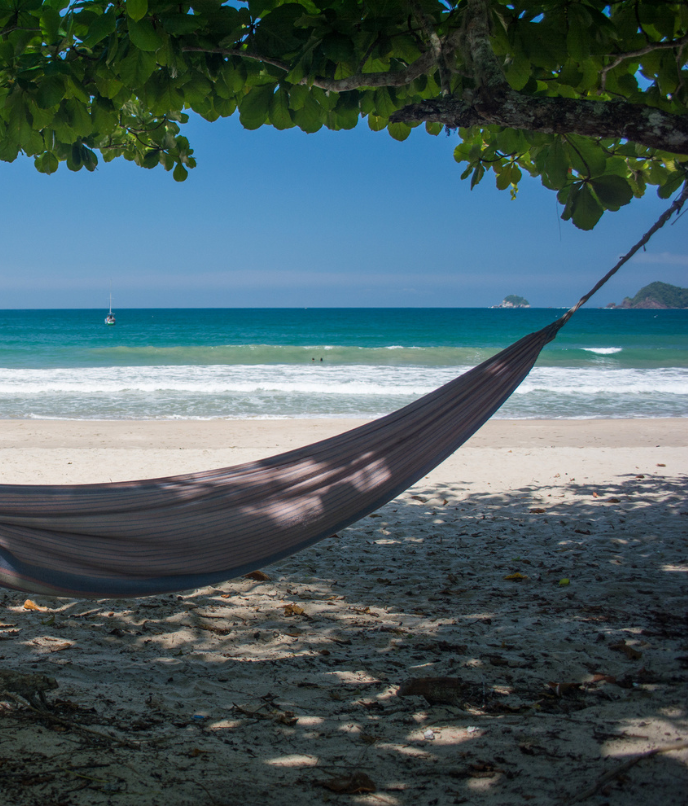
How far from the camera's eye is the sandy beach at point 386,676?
1.18 m

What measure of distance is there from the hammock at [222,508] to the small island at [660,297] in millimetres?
41504

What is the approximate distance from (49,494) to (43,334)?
25.2 metres

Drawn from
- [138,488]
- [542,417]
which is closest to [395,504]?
[138,488]

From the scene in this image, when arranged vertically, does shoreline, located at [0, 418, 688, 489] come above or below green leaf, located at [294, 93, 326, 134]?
below

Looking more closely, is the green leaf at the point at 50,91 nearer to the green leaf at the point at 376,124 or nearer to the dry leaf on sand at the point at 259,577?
the green leaf at the point at 376,124

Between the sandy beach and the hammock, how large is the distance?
0.29 meters

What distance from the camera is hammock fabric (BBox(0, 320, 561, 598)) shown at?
4.83ft

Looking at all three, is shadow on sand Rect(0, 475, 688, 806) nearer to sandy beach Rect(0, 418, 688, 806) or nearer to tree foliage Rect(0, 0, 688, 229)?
sandy beach Rect(0, 418, 688, 806)

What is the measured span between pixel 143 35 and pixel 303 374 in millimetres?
10699

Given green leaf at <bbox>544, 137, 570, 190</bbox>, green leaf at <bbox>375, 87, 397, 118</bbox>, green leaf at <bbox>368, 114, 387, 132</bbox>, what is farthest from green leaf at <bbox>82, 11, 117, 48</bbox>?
green leaf at <bbox>368, 114, 387, 132</bbox>

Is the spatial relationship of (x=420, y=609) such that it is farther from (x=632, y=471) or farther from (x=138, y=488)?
(x=632, y=471)

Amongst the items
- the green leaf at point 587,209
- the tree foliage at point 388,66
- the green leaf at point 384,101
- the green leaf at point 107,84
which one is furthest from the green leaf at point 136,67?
the green leaf at point 587,209

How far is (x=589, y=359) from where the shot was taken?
1516 centimetres

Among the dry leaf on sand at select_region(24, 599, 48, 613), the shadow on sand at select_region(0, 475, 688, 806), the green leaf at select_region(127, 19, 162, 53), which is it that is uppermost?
the green leaf at select_region(127, 19, 162, 53)
